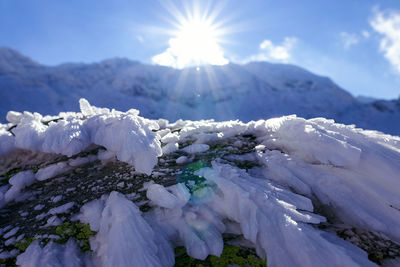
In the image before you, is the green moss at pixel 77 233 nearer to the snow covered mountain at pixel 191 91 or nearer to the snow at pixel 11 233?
the snow at pixel 11 233

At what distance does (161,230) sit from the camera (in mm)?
2459

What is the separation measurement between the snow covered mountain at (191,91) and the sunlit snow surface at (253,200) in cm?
4171

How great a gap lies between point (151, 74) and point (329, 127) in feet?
191

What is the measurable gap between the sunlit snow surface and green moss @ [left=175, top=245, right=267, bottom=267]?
102 millimetres

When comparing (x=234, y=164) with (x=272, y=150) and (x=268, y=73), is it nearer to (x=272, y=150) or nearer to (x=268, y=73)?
(x=272, y=150)

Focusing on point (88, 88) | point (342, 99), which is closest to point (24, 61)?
point (88, 88)

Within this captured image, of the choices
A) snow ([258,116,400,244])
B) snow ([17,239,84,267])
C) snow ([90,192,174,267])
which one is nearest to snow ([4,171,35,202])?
snow ([17,239,84,267])

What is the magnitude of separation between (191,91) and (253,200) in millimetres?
53795

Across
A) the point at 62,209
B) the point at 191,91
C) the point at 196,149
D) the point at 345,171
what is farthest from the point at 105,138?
the point at 191,91

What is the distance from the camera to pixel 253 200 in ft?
8.31

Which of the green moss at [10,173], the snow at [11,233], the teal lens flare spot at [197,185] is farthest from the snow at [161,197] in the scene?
the green moss at [10,173]

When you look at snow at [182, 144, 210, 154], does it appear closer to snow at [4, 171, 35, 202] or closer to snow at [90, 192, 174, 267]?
snow at [90, 192, 174, 267]

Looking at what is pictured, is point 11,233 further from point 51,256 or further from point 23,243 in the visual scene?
point 51,256

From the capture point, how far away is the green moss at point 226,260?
2227 mm
